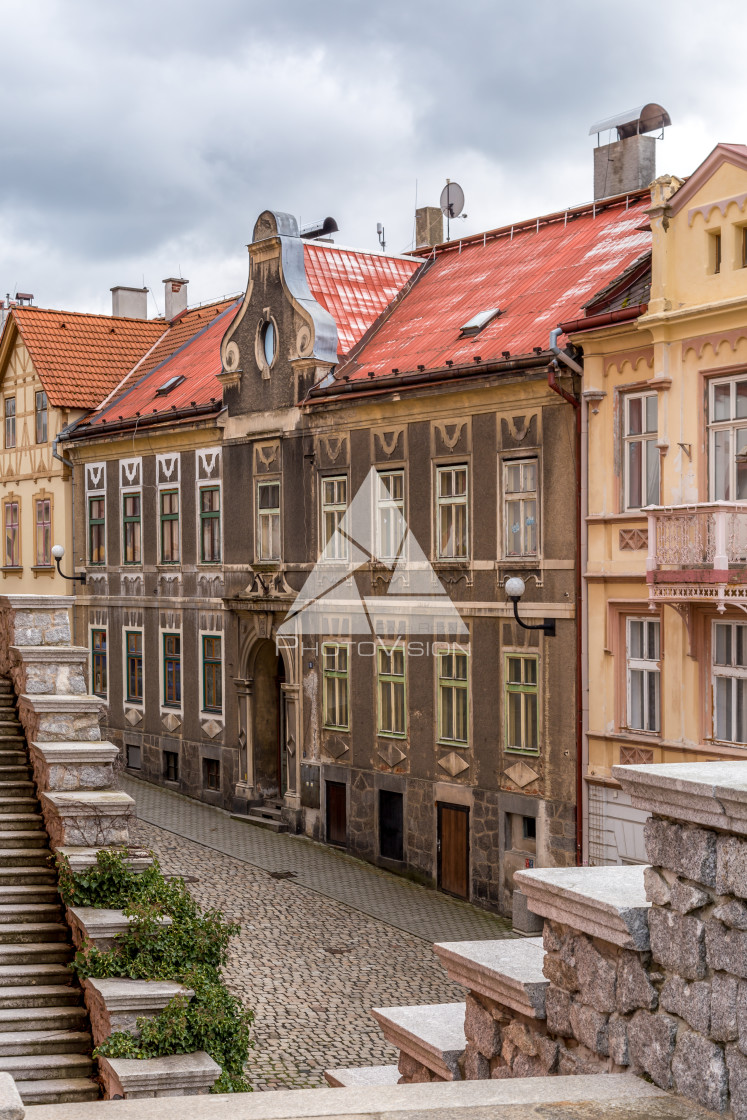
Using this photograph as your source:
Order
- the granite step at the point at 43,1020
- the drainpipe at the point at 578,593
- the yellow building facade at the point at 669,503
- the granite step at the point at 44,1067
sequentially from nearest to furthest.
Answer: the granite step at the point at 44,1067 → the granite step at the point at 43,1020 → the yellow building facade at the point at 669,503 → the drainpipe at the point at 578,593

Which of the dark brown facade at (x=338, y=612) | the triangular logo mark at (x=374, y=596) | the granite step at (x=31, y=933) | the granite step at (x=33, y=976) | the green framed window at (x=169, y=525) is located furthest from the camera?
the green framed window at (x=169, y=525)

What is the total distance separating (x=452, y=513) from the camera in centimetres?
2142

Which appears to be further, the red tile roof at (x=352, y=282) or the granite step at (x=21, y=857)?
the red tile roof at (x=352, y=282)

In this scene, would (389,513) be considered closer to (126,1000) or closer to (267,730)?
(267,730)

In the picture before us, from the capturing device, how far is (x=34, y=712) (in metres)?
12.8

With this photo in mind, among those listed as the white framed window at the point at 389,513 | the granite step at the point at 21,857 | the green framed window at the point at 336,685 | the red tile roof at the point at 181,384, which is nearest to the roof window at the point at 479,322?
the white framed window at the point at 389,513

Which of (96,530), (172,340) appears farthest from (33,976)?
(172,340)

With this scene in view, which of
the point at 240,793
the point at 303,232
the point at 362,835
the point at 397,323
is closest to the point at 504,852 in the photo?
the point at 362,835

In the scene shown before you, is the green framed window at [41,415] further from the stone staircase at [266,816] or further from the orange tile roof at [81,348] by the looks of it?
the stone staircase at [266,816]

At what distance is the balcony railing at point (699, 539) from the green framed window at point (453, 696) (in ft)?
17.0

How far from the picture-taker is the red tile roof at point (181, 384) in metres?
29.3

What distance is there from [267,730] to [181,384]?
8834 mm

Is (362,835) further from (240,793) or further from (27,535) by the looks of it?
(27,535)

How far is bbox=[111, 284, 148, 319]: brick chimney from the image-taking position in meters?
39.7
